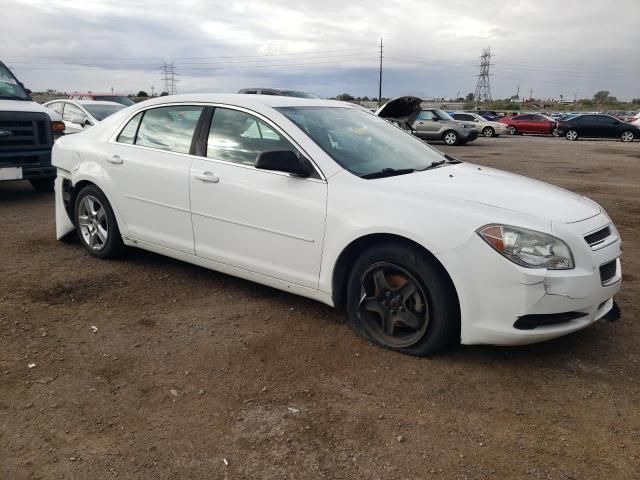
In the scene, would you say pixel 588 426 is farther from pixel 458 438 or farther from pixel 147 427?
pixel 147 427

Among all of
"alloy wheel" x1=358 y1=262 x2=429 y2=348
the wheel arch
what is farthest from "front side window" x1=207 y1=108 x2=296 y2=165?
"alloy wheel" x1=358 y1=262 x2=429 y2=348

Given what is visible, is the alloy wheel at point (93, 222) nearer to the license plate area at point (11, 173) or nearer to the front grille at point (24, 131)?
the license plate area at point (11, 173)

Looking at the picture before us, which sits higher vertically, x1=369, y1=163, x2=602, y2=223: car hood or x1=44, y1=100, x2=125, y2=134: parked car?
x1=44, y1=100, x2=125, y2=134: parked car

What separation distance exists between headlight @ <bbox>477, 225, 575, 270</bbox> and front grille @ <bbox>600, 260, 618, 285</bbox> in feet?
1.03

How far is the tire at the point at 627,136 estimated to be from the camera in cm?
2766

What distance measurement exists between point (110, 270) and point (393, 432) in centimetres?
334

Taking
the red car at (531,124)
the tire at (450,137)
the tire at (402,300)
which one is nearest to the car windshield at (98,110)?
the tire at (402,300)

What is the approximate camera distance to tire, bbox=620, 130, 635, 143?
2766 centimetres

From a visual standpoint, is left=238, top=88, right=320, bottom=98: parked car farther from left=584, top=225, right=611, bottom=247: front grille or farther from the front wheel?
the front wheel

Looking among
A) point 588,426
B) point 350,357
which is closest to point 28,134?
point 350,357

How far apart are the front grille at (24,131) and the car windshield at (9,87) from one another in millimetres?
881

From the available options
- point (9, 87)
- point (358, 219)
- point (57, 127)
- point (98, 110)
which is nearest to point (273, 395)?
point (358, 219)

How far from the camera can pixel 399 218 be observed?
11.1 feet

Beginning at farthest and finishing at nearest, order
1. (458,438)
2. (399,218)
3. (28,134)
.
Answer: (28,134)
(399,218)
(458,438)
